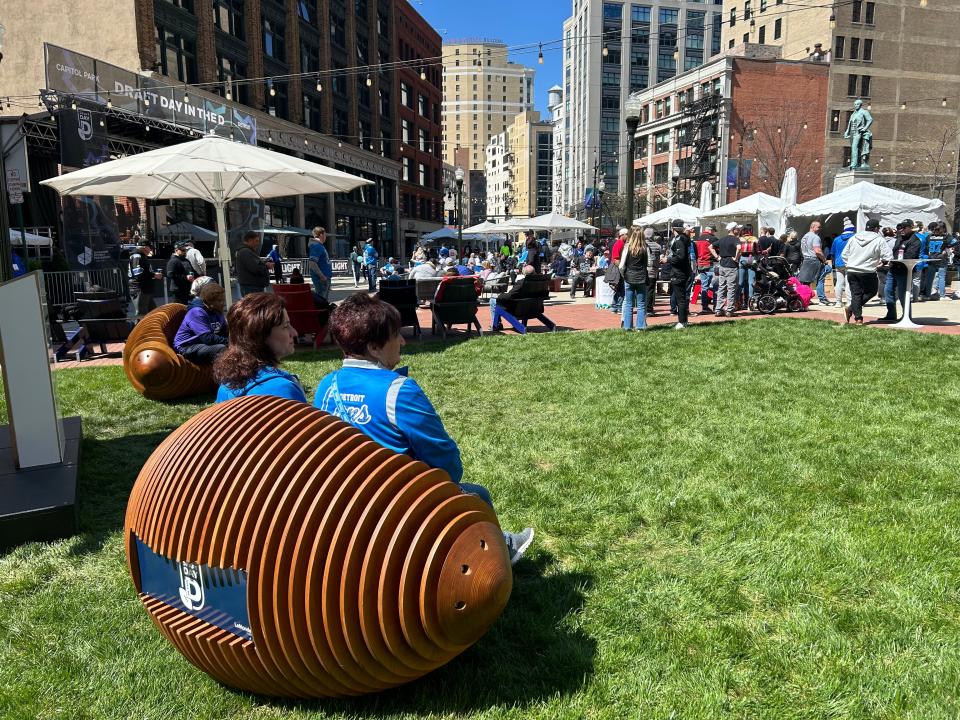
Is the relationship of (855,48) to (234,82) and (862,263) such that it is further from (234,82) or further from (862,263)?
(862,263)

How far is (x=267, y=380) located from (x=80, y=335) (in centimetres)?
851

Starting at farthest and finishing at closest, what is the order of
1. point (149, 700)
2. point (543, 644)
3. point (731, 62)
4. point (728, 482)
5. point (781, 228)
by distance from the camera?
1. point (731, 62)
2. point (781, 228)
3. point (728, 482)
4. point (543, 644)
5. point (149, 700)

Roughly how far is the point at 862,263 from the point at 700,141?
5858 cm

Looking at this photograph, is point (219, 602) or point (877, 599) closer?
point (219, 602)

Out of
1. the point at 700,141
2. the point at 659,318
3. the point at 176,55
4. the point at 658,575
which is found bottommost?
the point at 658,575

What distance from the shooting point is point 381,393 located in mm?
2764

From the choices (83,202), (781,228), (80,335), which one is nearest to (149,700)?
(80,335)

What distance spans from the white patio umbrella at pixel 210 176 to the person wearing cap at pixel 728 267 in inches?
297

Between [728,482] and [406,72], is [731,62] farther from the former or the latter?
[728,482]

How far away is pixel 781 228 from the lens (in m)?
21.7

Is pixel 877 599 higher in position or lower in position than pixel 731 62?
lower

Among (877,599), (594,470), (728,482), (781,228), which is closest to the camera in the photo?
(877,599)

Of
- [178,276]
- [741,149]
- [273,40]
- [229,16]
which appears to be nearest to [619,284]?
[178,276]

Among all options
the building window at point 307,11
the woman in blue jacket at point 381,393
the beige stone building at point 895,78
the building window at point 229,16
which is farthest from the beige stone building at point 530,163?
the woman in blue jacket at point 381,393
